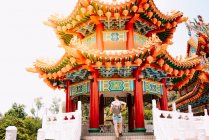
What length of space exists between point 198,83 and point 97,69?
1017 centimetres

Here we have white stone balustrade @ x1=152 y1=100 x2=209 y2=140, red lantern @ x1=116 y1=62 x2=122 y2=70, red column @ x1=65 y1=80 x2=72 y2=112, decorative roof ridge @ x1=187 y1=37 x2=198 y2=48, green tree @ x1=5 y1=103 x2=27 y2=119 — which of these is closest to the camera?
white stone balustrade @ x1=152 y1=100 x2=209 y2=140

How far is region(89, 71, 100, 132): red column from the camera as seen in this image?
10.6 metres

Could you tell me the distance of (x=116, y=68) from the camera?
11047 millimetres

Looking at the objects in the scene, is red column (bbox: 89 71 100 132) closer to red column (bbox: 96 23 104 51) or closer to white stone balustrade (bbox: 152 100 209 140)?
red column (bbox: 96 23 104 51)

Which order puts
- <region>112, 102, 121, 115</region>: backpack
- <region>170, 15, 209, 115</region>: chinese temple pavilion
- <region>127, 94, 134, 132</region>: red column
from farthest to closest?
1. <region>170, 15, 209, 115</region>: chinese temple pavilion
2. <region>127, 94, 134, 132</region>: red column
3. <region>112, 102, 121, 115</region>: backpack

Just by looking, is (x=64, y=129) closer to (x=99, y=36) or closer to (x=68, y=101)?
(x=68, y=101)

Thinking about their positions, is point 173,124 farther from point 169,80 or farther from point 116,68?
point 169,80

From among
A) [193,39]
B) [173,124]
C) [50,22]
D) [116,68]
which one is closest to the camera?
[173,124]

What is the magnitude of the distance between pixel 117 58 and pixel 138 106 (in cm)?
239

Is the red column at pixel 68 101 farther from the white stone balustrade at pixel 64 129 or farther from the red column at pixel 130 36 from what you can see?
the red column at pixel 130 36

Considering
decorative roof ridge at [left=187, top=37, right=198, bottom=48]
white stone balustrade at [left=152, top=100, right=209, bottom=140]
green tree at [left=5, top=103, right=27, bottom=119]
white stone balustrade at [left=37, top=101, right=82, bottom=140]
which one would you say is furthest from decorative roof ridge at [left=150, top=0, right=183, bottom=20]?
green tree at [left=5, top=103, right=27, bottom=119]

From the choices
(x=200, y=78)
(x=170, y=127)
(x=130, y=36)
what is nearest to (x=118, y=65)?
(x=130, y=36)

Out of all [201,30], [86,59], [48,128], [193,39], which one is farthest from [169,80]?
[193,39]

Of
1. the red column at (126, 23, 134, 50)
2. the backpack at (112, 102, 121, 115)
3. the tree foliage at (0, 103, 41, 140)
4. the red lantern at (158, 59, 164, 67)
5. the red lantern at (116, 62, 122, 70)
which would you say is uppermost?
the red column at (126, 23, 134, 50)
